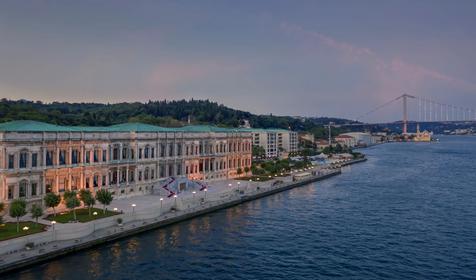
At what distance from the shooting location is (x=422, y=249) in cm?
3691

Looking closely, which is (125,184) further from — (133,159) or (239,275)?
(239,275)

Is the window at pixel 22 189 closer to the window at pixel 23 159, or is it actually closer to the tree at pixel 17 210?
the window at pixel 23 159

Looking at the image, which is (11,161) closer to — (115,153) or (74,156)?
(74,156)

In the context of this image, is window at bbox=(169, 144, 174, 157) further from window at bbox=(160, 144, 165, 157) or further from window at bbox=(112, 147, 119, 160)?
window at bbox=(112, 147, 119, 160)

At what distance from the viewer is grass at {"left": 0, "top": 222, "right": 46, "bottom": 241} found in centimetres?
3309

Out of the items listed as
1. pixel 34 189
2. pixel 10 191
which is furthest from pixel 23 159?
pixel 10 191

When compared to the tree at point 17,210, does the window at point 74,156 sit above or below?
above

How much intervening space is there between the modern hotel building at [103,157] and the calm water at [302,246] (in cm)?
1156

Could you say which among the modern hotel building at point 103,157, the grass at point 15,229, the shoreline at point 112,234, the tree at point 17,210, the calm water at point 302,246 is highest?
the modern hotel building at point 103,157

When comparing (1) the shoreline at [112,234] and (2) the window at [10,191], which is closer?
(1) the shoreline at [112,234]

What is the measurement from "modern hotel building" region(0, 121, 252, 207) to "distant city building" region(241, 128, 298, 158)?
6118cm

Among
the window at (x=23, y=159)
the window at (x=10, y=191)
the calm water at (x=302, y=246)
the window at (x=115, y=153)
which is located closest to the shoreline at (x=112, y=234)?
A: the calm water at (x=302, y=246)

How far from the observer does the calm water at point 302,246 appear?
30.8m

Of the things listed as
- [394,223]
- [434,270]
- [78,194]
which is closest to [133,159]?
[78,194]
